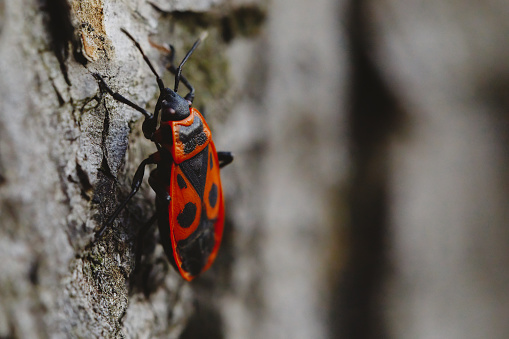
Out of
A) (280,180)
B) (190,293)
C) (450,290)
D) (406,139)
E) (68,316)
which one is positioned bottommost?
(68,316)

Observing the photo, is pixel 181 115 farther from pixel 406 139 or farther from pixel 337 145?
pixel 406 139

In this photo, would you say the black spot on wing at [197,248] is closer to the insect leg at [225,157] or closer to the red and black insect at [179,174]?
the red and black insect at [179,174]

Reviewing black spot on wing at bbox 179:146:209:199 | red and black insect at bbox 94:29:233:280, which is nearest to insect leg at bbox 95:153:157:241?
red and black insect at bbox 94:29:233:280

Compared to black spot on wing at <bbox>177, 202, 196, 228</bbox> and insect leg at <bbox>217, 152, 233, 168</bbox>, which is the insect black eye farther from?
insect leg at <bbox>217, 152, 233, 168</bbox>

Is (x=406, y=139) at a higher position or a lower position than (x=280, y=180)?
higher

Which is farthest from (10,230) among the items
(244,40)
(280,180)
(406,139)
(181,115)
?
(406,139)

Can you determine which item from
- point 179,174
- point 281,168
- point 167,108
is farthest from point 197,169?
point 281,168
